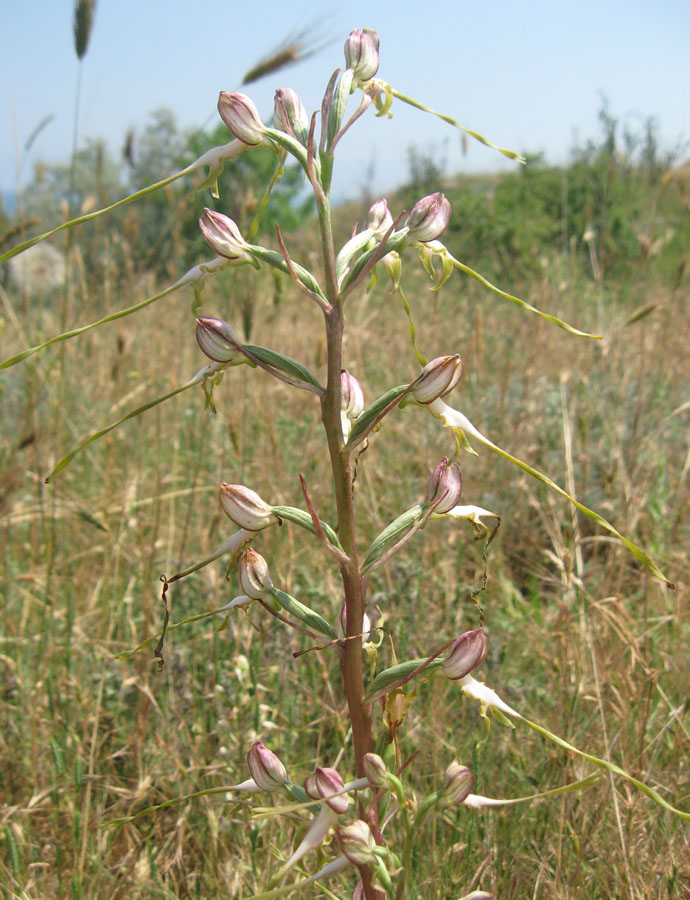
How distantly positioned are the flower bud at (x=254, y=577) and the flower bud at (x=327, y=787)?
0.26 m

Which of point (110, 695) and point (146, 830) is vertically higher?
point (110, 695)

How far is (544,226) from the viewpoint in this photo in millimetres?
8352

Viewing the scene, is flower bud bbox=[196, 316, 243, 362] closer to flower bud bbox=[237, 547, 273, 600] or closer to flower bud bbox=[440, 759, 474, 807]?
flower bud bbox=[237, 547, 273, 600]

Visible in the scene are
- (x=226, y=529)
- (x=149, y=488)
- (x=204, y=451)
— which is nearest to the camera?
(x=226, y=529)

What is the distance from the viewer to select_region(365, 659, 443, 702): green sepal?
42.4 inches

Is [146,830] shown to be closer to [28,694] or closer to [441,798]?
[28,694]

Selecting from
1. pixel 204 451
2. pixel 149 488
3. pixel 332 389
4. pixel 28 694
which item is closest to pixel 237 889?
pixel 28 694

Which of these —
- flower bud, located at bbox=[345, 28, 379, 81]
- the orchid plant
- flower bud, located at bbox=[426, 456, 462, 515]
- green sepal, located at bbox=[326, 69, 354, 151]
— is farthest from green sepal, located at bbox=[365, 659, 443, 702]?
flower bud, located at bbox=[345, 28, 379, 81]

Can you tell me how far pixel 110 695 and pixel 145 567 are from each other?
1.19ft

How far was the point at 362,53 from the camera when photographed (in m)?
1.11

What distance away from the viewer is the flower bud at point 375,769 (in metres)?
1.03

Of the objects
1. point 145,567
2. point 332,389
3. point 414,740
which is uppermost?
point 332,389

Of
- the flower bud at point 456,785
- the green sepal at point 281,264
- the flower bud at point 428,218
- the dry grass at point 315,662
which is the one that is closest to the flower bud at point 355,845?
the flower bud at point 456,785

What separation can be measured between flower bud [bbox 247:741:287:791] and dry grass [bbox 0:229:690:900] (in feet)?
0.50
